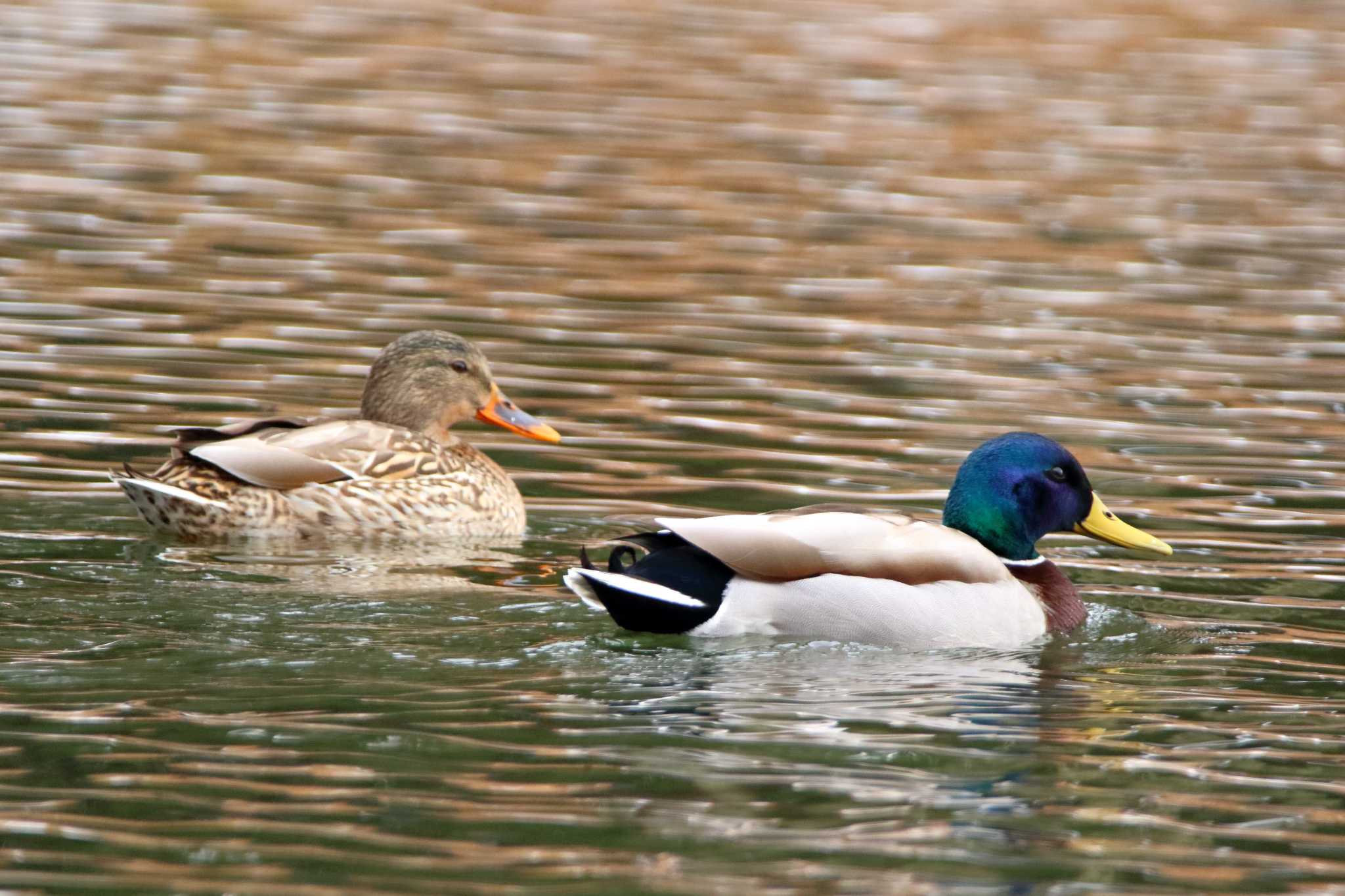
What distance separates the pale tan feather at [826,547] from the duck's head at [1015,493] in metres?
0.50

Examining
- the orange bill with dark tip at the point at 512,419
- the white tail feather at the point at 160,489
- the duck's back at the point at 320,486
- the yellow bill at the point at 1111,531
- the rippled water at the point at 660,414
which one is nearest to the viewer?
the rippled water at the point at 660,414

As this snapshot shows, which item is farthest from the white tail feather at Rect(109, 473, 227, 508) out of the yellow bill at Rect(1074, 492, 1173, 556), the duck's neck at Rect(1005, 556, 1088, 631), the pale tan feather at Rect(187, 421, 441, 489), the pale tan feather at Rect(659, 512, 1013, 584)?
the yellow bill at Rect(1074, 492, 1173, 556)

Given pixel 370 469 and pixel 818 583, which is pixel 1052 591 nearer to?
pixel 818 583

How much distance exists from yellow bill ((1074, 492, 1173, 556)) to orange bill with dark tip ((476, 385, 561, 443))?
9.41ft

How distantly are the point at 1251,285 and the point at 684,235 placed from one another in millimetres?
4106

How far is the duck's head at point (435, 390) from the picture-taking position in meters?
10.8

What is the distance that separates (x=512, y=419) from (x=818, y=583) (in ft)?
10.4

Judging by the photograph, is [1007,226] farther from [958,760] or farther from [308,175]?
[958,760]

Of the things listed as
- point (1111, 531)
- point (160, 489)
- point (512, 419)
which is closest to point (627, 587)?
point (1111, 531)

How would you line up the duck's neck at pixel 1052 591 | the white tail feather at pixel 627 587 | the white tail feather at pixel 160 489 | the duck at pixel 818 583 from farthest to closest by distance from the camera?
1. the white tail feather at pixel 160 489
2. the duck's neck at pixel 1052 591
3. the duck at pixel 818 583
4. the white tail feather at pixel 627 587

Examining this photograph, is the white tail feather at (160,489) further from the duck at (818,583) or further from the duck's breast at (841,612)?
the duck's breast at (841,612)

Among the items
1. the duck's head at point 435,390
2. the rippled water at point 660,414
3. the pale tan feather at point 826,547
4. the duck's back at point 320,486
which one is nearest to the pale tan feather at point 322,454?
the duck's back at point 320,486

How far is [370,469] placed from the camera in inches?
397

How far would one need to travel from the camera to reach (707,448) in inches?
447
